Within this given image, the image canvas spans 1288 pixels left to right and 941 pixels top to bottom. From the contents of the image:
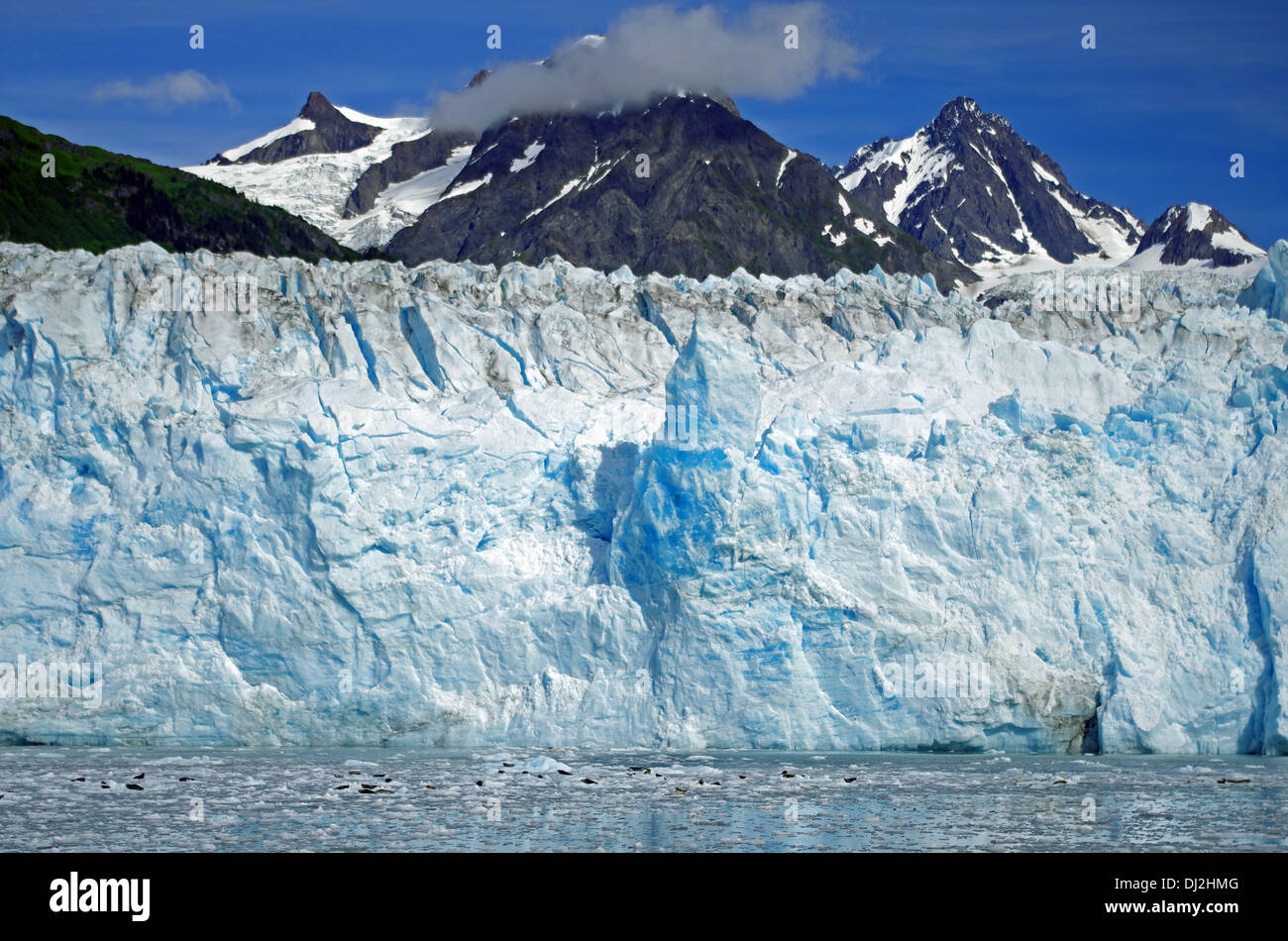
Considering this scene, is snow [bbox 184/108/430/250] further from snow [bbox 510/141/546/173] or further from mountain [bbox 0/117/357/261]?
mountain [bbox 0/117/357/261]

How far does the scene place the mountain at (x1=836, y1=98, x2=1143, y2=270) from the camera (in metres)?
134

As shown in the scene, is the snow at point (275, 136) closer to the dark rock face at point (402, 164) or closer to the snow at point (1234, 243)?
the dark rock face at point (402, 164)

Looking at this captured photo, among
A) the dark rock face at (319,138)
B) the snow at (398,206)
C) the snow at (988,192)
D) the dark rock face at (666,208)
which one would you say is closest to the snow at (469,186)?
the dark rock face at (666,208)

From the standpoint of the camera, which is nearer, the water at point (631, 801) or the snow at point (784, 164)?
the water at point (631, 801)

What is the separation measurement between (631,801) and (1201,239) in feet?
304

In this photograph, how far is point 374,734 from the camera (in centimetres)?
2383

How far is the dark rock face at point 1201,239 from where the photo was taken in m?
96.9

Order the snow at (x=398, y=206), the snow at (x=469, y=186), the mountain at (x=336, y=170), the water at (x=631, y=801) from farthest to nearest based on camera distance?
1. the mountain at (x=336, y=170)
2. the snow at (x=469, y=186)
3. the snow at (x=398, y=206)
4. the water at (x=631, y=801)

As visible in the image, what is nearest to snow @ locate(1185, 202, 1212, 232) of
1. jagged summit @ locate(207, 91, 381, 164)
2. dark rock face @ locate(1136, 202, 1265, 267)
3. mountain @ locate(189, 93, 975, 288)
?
dark rock face @ locate(1136, 202, 1265, 267)

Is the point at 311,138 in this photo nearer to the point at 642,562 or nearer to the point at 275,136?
the point at 275,136

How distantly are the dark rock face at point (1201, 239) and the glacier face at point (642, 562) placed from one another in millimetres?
76413

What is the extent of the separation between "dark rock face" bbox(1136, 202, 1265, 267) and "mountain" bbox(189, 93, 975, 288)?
14.6 meters
